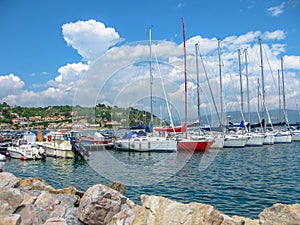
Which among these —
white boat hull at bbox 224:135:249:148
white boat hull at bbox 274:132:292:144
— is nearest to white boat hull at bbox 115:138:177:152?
white boat hull at bbox 224:135:249:148

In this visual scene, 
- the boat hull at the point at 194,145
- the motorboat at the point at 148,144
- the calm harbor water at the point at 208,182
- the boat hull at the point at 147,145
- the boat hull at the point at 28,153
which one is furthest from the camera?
the motorboat at the point at 148,144

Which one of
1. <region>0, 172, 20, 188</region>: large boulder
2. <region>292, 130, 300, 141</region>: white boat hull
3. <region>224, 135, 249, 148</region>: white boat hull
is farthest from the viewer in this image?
<region>292, 130, 300, 141</region>: white boat hull

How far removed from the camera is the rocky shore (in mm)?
8125

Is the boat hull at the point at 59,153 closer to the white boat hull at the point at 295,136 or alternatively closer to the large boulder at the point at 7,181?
the large boulder at the point at 7,181

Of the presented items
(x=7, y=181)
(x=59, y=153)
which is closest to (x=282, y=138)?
(x=59, y=153)

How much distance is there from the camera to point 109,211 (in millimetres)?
9883

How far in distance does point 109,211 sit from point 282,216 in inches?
218

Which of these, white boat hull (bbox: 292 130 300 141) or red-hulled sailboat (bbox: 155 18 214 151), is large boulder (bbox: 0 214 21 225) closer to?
red-hulled sailboat (bbox: 155 18 214 151)

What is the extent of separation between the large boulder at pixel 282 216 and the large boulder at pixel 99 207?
4.93 m

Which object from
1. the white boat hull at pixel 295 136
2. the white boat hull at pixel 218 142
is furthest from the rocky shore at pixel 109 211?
the white boat hull at pixel 295 136

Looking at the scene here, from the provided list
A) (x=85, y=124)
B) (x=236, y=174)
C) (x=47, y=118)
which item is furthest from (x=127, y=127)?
(x=47, y=118)

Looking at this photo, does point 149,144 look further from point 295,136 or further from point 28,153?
point 295,136

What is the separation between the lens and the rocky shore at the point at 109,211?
8.12 metres

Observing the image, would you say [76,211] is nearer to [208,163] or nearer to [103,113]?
[208,163]
